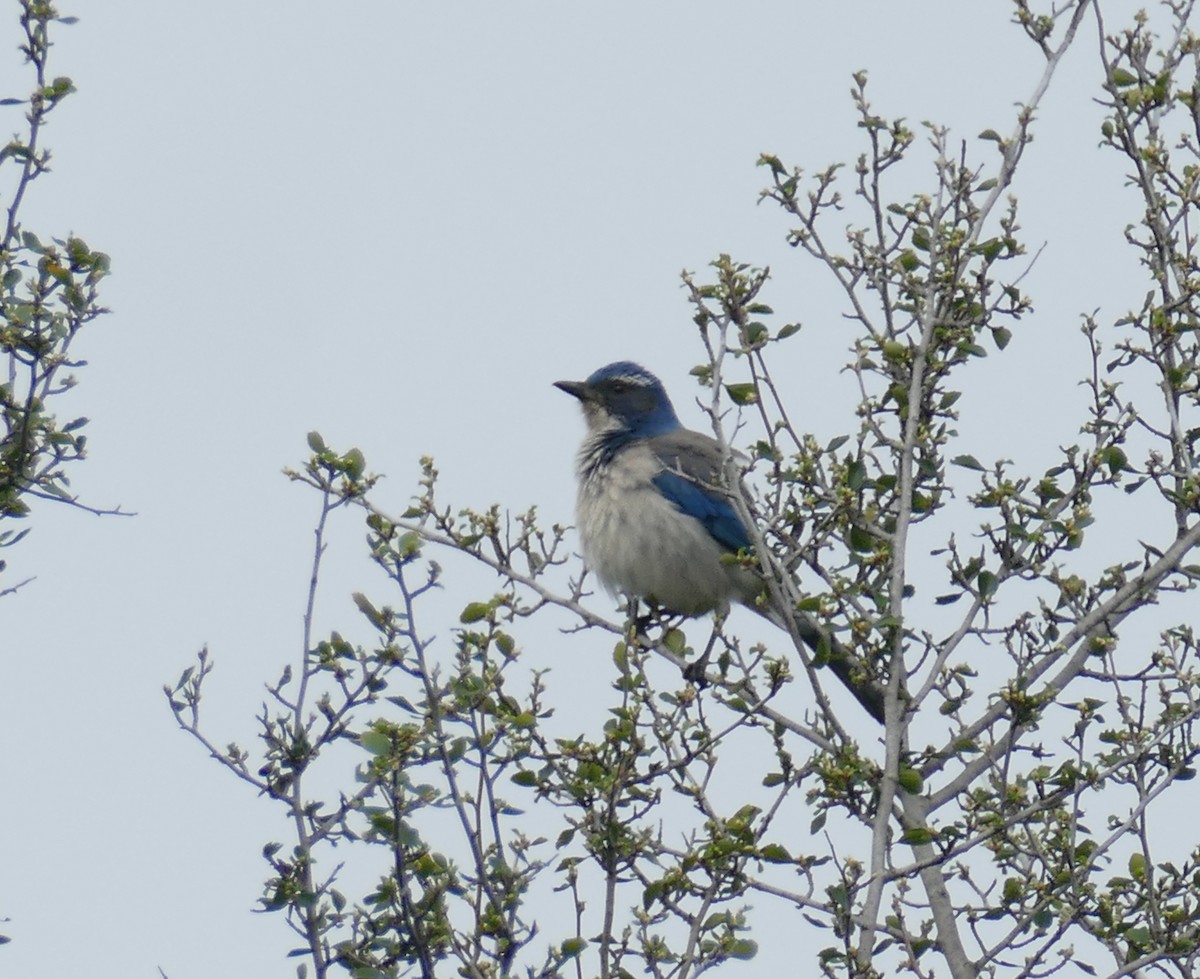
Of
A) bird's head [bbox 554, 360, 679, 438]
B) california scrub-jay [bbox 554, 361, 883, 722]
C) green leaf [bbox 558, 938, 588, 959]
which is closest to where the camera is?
green leaf [bbox 558, 938, 588, 959]

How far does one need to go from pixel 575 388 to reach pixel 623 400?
28 centimetres

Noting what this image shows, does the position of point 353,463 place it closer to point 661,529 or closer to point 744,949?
point 744,949

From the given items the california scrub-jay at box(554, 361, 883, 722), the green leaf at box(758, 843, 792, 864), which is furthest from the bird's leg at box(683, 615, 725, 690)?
the california scrub-jay at box(554, 361, 883, 722)

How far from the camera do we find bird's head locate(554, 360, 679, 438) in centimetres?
1084

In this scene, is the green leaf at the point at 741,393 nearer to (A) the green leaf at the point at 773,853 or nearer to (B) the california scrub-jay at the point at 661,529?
(A) the green leaf at the point at 773,853

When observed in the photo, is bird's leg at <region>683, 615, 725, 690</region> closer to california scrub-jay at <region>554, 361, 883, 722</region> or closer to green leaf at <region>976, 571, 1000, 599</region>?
green leaf at <region>976, 571, 1000, 599</region>

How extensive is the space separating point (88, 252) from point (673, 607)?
12.9 ft

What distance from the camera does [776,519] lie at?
659 cm

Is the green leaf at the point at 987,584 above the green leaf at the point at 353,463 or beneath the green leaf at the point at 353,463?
beneath

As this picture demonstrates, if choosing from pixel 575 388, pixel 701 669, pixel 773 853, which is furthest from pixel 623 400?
pixel 773 853

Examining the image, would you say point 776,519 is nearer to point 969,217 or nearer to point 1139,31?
point 969,217

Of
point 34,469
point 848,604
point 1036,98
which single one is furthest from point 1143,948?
point 34,469

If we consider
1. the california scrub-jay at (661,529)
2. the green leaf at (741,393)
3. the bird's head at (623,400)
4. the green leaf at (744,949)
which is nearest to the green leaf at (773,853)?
the green leaf at (744,949)

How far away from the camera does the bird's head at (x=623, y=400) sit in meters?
10.8
